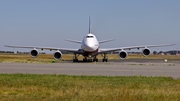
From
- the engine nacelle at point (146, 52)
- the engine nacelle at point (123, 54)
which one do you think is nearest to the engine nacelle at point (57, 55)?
the engine nacelle at point (123, 54)

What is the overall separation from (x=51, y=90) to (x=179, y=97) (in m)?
4.82

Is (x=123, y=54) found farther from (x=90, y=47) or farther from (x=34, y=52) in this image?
(x=34, y=52)

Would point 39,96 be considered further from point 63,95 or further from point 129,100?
point 129,100

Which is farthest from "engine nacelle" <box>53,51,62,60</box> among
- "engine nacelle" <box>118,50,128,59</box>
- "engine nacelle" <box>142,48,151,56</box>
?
"engine nacelle" <box>142,48,151,56</box>

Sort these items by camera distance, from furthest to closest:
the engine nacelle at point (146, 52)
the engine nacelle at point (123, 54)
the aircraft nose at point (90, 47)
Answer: the engine nacelle at point (123, 54)
the engine nacelle at point (146, 52)
the aircraft nose at point (90, 47)

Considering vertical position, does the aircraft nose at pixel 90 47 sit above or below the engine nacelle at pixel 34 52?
above

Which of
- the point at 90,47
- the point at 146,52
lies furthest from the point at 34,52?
the point at 146,52

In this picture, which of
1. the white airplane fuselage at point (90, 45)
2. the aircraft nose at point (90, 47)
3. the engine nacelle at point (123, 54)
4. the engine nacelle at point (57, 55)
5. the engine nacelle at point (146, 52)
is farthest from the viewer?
the engine nacelle at point (123, 54)

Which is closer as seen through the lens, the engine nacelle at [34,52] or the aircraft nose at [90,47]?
the aircraft nose at [90,47]

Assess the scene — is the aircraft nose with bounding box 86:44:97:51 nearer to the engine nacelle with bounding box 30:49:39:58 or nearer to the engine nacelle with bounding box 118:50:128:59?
the engine nacelle with bounding box 118:50:128:59

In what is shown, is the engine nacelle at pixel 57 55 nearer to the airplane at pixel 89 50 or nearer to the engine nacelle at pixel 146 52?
the airplane at pixel 89 50

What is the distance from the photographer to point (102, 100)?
1173 cm

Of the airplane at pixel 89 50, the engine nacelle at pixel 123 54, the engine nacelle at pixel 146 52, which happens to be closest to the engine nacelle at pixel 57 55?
the airplane at pixel 89 50

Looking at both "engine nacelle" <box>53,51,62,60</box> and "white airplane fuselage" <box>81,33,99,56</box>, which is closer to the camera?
"white airplane fuselage" <box>81,33,99,56</box>
